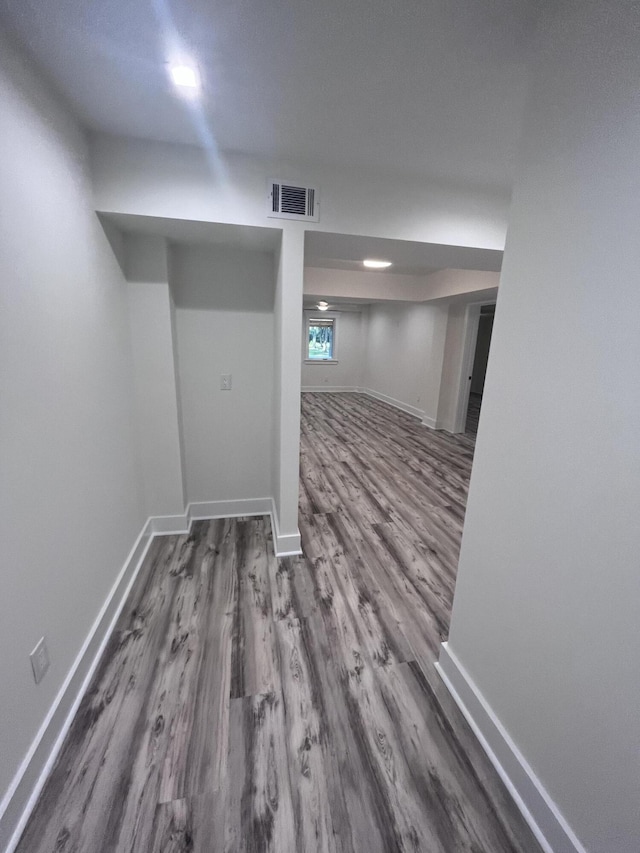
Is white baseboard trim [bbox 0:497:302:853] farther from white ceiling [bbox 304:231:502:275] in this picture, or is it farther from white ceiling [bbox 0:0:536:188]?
white ceiling [bbox 0:0:536:188]

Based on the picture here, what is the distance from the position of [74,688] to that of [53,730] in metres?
0.16

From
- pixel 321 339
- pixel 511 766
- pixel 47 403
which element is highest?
pixel 321 339

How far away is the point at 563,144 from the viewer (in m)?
0.95

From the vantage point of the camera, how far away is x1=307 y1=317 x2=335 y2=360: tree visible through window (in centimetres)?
868

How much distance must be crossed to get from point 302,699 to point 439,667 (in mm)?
661

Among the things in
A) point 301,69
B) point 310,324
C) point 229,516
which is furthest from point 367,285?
point 301,69

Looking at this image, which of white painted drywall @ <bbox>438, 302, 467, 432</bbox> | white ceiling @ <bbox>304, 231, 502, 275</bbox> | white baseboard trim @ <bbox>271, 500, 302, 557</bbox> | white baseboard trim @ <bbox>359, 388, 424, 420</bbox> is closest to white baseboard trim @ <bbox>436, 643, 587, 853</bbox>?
white baseboard trim @ <bbox>271, 500, 302, 557</bbox>

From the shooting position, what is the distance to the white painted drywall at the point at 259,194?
1.71 m

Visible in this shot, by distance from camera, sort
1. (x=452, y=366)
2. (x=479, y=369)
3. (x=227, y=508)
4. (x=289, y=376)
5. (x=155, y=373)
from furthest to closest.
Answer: (x=479, y=369) → (x=452, y=366) → (x=227, y=508) → (x=155, y=373) → (x=289, y=376)

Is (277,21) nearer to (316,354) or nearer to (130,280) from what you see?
(130,280)

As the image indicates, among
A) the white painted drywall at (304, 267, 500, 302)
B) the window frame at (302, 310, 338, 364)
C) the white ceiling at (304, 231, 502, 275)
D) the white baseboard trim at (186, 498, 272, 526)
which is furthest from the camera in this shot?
the window frame at (302, 310, 338, 364)

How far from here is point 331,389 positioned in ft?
29.8

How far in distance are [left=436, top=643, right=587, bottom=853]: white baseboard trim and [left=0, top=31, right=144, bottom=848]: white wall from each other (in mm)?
1581

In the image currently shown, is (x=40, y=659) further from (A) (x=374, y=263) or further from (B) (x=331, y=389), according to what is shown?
(B) (x=331, y=389)
